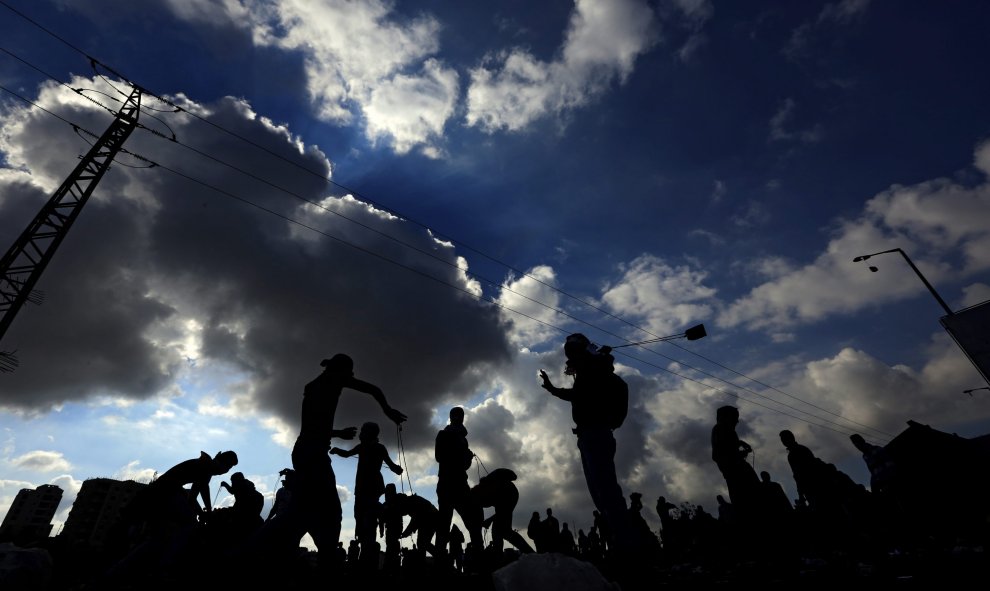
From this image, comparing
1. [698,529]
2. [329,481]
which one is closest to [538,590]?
[329,481]

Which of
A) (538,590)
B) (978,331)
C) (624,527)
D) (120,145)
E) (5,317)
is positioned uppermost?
(120,145)

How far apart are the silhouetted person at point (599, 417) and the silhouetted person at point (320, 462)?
2.56 m

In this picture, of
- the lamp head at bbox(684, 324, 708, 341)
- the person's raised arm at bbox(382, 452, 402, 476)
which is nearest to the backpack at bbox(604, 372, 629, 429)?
the person's raised arm at bbox(382, 452, 402, 476)

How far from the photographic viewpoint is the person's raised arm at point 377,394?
16.1 feet

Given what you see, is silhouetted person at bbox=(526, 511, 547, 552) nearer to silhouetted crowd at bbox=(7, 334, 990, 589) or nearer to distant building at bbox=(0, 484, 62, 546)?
silhouetted crowd at bbox=(7, 334, 990, 589)

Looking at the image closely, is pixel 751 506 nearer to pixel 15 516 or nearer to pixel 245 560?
pixel 245 560

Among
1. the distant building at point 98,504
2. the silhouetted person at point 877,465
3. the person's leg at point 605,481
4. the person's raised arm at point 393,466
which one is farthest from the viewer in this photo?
the distant building at point 98,504

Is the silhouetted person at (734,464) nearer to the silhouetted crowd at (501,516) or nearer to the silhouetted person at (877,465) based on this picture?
the silhouetted crowd at (501,516)

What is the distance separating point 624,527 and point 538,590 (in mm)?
1733

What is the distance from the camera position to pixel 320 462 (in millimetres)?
4340

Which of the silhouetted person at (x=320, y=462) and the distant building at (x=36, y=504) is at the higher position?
the distant building at (x=36, y=504)

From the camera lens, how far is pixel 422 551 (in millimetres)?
7402

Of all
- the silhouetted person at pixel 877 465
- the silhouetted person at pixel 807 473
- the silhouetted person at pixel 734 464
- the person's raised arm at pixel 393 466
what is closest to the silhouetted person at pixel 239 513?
the person's raised arm at pixel 393 466

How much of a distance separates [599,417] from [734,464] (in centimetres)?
254
